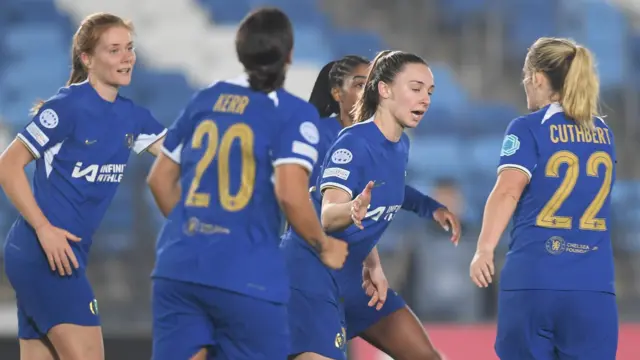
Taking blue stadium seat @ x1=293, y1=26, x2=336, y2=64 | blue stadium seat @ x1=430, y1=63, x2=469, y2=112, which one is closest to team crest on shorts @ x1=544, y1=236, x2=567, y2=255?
blue stadium seat @ x1=430, y1=63, x2=469, y2=112

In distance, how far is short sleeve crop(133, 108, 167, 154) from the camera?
4.88 meters

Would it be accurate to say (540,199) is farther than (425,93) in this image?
No

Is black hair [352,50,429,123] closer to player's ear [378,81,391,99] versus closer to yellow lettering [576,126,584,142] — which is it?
player's ear [378,81,391,99]

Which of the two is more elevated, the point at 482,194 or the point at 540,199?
the point at 540,199

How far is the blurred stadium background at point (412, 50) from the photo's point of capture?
9578 millimetres

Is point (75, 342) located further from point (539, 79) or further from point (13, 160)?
point (539, 79)

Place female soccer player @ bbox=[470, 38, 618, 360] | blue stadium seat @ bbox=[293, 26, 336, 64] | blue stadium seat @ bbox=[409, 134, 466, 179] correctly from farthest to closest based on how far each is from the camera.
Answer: blue stadium seat @ bbox=[293, 26, 336, 64], blue stadium seat @ bbox=[409, 134, 466, 179], female soccer player @ bbox=[470, 38, 618, 360]

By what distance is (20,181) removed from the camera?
4.39 m

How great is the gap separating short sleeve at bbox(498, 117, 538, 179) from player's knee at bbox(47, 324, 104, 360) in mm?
1843

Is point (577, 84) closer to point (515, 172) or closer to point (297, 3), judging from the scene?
point (515, 172)

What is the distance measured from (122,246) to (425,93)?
5701 millimetres

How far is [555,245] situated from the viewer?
419 centimetres

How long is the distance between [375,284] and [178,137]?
1389 millimetres

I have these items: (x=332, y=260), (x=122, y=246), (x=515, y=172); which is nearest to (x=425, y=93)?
(x=515, y=172)
